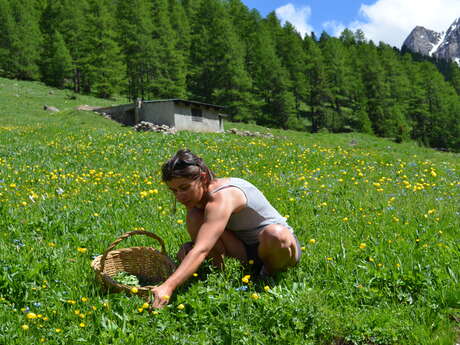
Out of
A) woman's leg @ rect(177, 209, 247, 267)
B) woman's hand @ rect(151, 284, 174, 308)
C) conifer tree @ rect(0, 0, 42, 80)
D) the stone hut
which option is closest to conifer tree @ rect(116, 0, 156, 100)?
conifer tree @ rect(0, 0, 42, 80)

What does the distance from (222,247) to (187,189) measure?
2.39ft

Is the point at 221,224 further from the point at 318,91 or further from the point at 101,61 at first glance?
the point at 318,91

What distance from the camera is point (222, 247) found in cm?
379

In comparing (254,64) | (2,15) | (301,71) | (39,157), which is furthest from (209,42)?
(39,157)

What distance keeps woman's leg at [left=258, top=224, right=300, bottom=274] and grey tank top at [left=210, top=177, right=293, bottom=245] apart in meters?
0.12

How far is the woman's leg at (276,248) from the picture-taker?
3.53 meters

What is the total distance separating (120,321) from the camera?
3.07 metres

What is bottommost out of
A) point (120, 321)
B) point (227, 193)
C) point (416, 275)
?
point (120, 321)

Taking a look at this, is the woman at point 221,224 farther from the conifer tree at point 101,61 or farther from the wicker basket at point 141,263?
the conifer tree at point 101,61

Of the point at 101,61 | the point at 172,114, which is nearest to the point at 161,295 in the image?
the point at 172,114

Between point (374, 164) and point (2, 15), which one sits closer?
point (374, 164)

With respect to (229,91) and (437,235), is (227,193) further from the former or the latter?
(229,91)

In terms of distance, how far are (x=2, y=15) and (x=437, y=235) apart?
7450 cm

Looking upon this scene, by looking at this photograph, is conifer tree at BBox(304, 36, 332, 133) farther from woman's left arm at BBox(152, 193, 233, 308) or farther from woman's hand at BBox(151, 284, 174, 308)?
woman's hand at BBox(151, 284, 174, 308)
